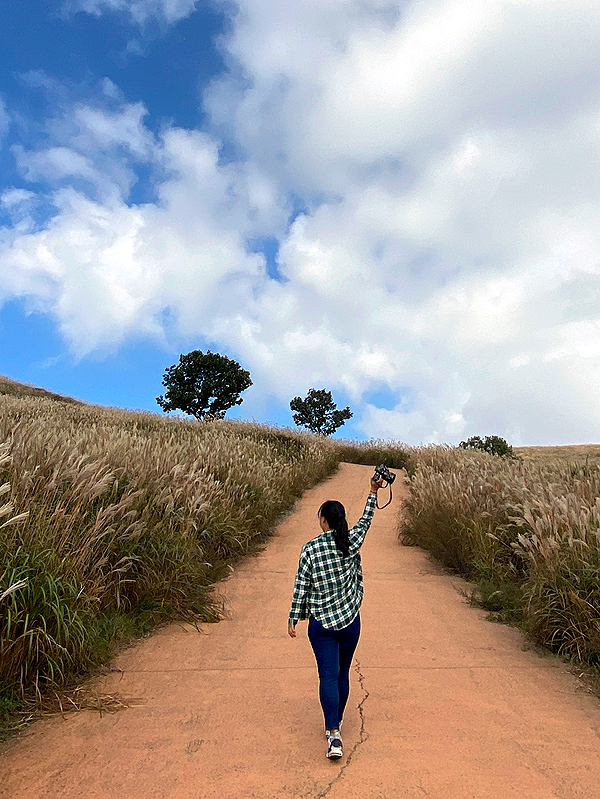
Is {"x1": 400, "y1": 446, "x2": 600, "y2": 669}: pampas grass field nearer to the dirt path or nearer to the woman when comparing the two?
the dirt path

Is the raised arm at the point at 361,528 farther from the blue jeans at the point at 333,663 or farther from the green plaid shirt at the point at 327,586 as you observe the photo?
the blue jeans at the point at 333,663

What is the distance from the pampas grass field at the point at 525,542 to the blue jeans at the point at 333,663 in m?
2.18

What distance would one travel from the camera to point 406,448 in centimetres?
2255

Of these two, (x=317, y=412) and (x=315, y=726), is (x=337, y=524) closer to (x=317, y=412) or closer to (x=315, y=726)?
(x=315, y=726)

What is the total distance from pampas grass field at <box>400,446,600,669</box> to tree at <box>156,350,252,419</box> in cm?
3585

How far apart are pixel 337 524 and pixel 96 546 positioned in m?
2.45

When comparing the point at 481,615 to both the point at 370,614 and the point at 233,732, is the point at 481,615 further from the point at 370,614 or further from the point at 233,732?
the point at 233,732

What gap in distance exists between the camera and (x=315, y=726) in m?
3.69

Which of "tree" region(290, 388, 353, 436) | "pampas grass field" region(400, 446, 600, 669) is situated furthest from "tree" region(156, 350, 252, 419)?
"pampas grass field" region(400, 446, 600, 669)

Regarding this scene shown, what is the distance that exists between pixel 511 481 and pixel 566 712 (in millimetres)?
5107

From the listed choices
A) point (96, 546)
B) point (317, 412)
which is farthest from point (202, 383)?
point (96, 546)

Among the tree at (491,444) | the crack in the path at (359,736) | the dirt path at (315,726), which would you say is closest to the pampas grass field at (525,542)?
the dirt path at (315,726)

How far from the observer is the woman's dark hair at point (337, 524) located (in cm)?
374

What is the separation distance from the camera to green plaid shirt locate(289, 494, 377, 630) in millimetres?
3588
